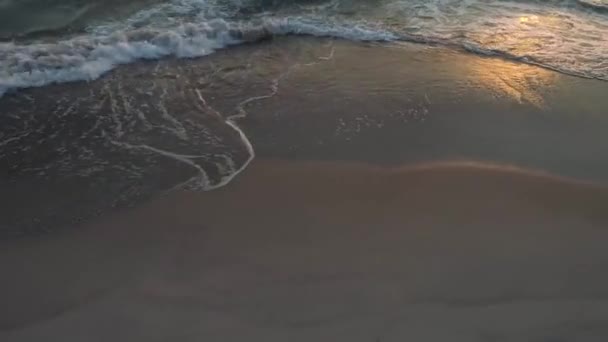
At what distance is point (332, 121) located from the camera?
195 inches

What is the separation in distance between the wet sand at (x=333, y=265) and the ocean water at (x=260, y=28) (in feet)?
8.62

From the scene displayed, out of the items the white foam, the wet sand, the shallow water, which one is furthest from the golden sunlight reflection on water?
the white foam

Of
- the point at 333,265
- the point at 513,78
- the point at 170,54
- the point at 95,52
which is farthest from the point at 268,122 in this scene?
the point at 513,78

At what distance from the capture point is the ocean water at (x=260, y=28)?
20.3 feet

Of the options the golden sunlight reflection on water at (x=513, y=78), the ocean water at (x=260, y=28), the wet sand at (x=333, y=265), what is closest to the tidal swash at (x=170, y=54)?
the ocean water at (x=260, y=28)

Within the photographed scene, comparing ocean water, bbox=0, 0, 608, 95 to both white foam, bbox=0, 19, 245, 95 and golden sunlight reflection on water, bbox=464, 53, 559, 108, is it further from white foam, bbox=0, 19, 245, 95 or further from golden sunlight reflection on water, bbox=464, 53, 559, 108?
golden sunlight reflection on water, bbox=464, 53, 559, 108

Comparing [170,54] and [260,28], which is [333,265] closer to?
[170,54]

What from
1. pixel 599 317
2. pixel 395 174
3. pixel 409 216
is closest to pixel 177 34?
pixel 395 174

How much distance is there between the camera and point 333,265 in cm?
335

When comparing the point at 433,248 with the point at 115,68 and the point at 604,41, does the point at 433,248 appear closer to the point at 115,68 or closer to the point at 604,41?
the point at 115,68

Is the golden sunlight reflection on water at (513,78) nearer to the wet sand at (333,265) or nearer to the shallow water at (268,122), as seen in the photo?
the shallow water at (268,122)

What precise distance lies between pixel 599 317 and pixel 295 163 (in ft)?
7.03

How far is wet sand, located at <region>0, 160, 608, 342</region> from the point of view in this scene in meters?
2.98

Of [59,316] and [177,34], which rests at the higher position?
[177,34]
